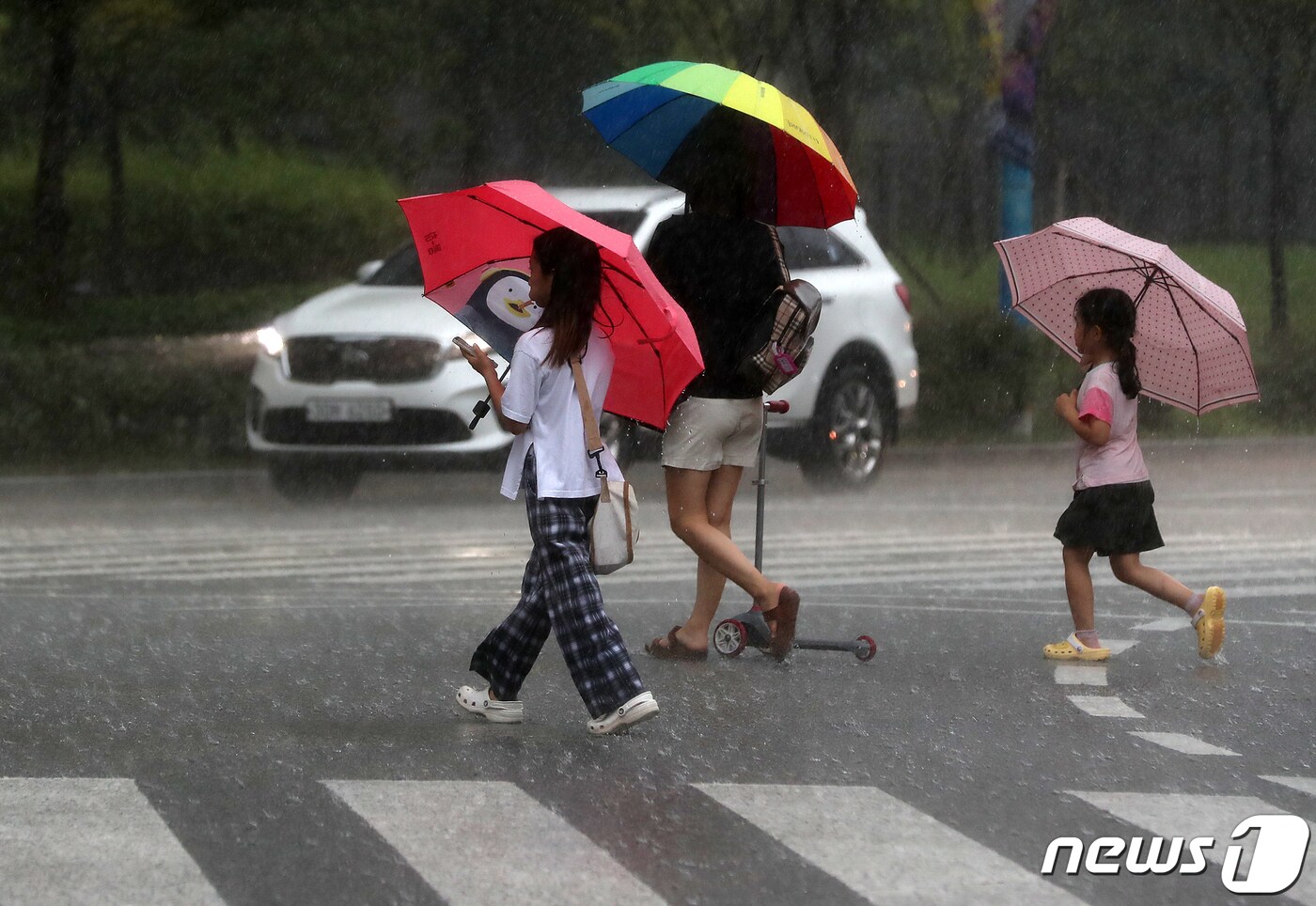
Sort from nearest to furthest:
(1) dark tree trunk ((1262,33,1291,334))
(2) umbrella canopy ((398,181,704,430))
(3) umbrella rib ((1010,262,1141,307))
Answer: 1. (2) umbrella canopy ((398,181,704,430))
2. (3) umbrella rib ((1010,262,1141,307))
3. (1) dark tree trunk ((1262,33,1291,334))

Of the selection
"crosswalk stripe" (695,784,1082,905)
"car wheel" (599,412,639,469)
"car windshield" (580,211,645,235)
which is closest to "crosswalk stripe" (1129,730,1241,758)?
"crosswalk stripe" (695,784,1082,905)

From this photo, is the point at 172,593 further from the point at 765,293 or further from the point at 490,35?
the point at 490,35

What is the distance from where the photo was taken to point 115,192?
2383cm

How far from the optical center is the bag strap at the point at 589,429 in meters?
6.05

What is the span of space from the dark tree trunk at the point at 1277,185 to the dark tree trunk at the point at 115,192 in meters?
12.3

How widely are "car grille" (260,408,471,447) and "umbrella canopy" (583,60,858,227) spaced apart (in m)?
5.71

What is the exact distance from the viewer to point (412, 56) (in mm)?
21219

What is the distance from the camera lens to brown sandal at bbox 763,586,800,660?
7.30m

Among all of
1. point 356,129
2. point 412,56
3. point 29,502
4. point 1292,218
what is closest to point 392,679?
point 29,502

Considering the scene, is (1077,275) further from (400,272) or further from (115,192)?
(115,192)

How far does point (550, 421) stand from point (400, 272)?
8.13 m

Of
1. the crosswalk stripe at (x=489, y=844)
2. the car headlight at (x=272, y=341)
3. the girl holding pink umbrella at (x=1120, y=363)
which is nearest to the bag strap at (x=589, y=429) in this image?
the crosswalk stripe at (x=489, y=844)

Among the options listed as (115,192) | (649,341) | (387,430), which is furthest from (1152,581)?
(115,192)

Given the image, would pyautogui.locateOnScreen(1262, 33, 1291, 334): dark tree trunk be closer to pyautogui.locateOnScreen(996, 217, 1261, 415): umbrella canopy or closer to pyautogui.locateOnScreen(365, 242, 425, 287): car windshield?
pyautogui.locateOnScreen(365, 242, 425, 287): car windshield
